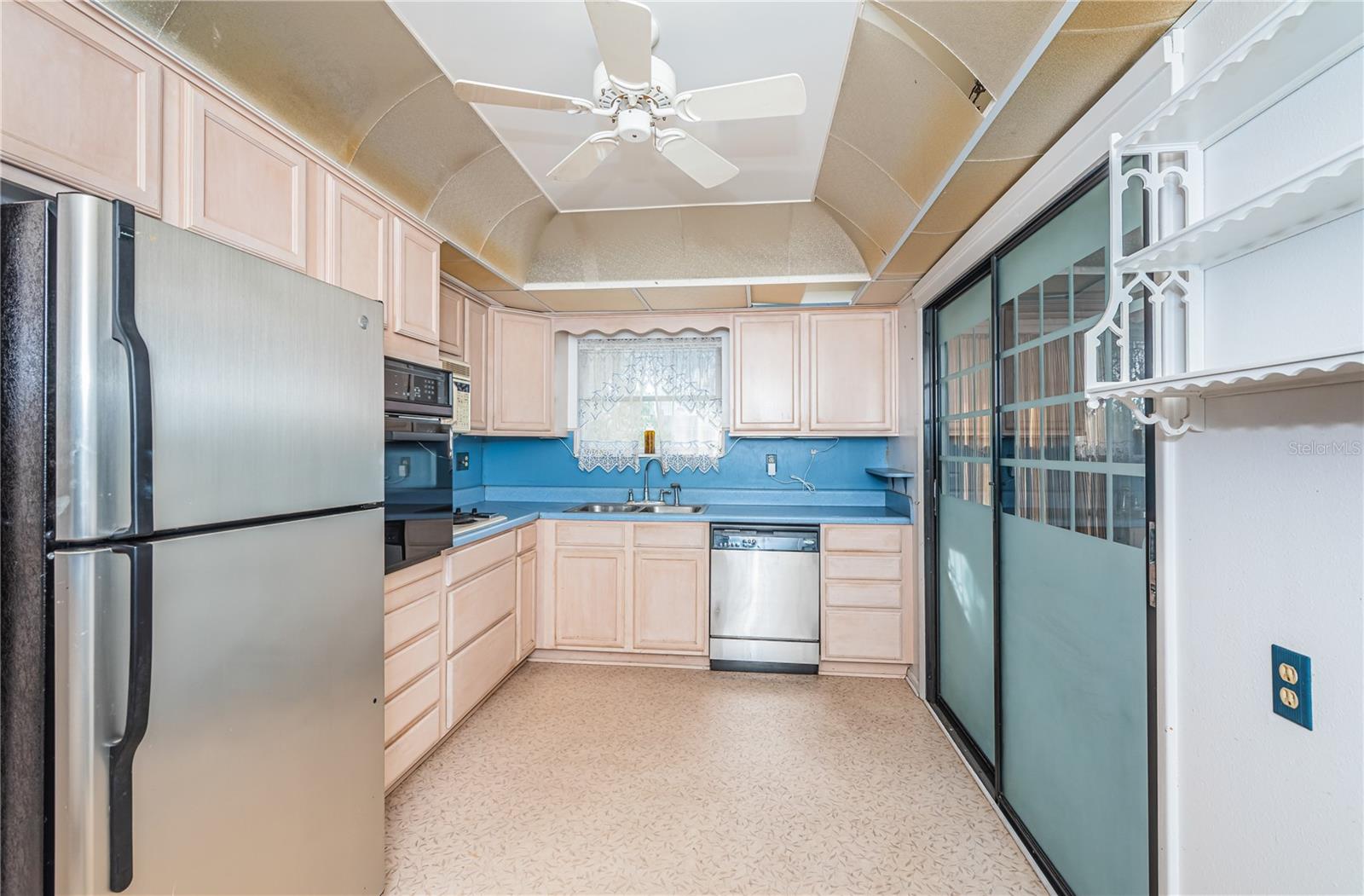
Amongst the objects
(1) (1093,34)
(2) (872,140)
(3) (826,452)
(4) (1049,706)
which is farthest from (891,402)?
(1) (1093,34)

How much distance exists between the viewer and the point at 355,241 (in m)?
1.94

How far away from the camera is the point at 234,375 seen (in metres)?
1.14

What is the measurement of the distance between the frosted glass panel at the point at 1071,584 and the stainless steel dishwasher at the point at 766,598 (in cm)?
128

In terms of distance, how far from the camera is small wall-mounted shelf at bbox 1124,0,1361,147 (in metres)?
0.80

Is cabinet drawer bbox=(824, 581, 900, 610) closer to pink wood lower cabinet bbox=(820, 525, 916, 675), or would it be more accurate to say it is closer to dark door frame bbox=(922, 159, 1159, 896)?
pink wood lower cabinet bbox=(820, 525, 916, 675)

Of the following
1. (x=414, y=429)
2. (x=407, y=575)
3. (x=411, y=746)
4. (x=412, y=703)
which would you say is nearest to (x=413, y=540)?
(x=407, y=575)

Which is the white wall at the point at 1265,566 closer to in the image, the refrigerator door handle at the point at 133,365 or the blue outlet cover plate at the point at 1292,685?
the blue outlet cover plate at the point at 1292,685

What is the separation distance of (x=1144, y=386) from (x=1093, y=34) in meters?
0.80

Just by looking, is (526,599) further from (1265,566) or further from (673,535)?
(1265,566)

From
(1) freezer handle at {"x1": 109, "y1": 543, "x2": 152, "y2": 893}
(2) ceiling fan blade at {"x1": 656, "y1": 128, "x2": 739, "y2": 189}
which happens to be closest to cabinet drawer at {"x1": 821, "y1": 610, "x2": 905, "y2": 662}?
(2) ceiling fan blade at {"x1": 656, "y1": 128, "x2": 739, "y2": 189}

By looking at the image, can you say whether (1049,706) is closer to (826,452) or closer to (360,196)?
(826,452)

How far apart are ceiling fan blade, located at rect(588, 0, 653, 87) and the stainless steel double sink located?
2.62 m

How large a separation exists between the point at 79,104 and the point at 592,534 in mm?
2687

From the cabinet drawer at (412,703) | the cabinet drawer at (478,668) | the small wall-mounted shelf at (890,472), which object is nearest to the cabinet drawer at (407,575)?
the cabinet drawer at (412,703)
